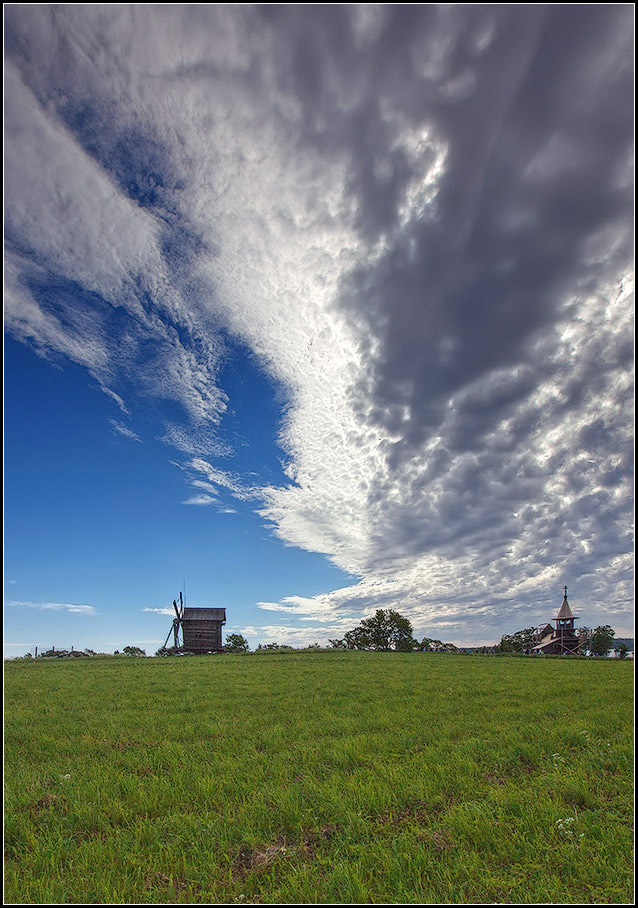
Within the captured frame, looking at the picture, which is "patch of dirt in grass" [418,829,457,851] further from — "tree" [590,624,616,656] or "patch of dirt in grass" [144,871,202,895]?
"tree" [590,624,616,656]

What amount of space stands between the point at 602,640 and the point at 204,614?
87.7 m

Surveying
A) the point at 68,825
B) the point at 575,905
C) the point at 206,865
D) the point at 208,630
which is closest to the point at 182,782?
the point at 68,825

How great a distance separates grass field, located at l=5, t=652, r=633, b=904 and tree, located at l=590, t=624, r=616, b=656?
103064 mm

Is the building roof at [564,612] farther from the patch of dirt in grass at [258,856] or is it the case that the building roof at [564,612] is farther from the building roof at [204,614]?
the patch of dirt in grass at [258,856]

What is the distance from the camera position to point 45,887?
5.71 meters

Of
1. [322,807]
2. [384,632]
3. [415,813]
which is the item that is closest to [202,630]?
[384,632]

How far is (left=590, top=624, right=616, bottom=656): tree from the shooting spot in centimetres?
9624

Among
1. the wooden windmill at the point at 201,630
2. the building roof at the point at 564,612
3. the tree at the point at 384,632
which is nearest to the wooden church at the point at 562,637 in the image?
the building roof at the point at 564,612

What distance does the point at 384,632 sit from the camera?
88125mm

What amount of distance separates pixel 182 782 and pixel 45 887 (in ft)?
10.00

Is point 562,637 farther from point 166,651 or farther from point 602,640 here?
point 166,651

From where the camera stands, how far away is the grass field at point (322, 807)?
560 centimetres

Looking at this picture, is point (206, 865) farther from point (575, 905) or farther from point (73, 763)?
point (73, 763)

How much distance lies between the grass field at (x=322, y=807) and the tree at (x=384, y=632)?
77644mm
